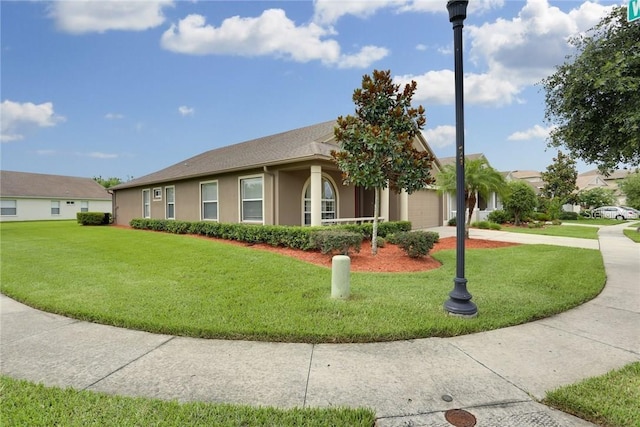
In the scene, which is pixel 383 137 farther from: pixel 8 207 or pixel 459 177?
pixel 8 207

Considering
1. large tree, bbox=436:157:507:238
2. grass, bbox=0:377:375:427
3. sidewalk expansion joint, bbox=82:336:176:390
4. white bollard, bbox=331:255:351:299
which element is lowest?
sidewalk expansion joint, bbox=82:336:176:390

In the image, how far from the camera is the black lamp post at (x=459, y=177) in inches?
174

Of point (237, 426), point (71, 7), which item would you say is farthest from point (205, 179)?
point (237, 426)

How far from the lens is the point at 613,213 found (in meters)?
38.0

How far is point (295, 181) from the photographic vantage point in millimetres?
12688

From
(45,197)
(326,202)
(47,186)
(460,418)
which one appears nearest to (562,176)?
(326,202)

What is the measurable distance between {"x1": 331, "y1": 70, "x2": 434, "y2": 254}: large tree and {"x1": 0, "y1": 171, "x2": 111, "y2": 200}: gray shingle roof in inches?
1592

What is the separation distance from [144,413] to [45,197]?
4365cm

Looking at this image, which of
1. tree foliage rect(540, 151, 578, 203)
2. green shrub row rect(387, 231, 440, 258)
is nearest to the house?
green shrub row rect(387, 231, 440, 258)

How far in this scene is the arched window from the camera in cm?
1318

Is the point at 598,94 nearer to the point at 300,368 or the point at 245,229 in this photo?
the point at 300,368

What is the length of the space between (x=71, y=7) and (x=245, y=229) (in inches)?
343

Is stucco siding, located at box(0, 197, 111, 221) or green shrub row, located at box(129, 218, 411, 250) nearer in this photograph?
green shrub row, located at box(129, 218, 411, 250)

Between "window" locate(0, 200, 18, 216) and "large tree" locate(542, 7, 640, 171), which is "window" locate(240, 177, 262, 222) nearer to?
"large tree" locate(542, 7, 640, 171)
